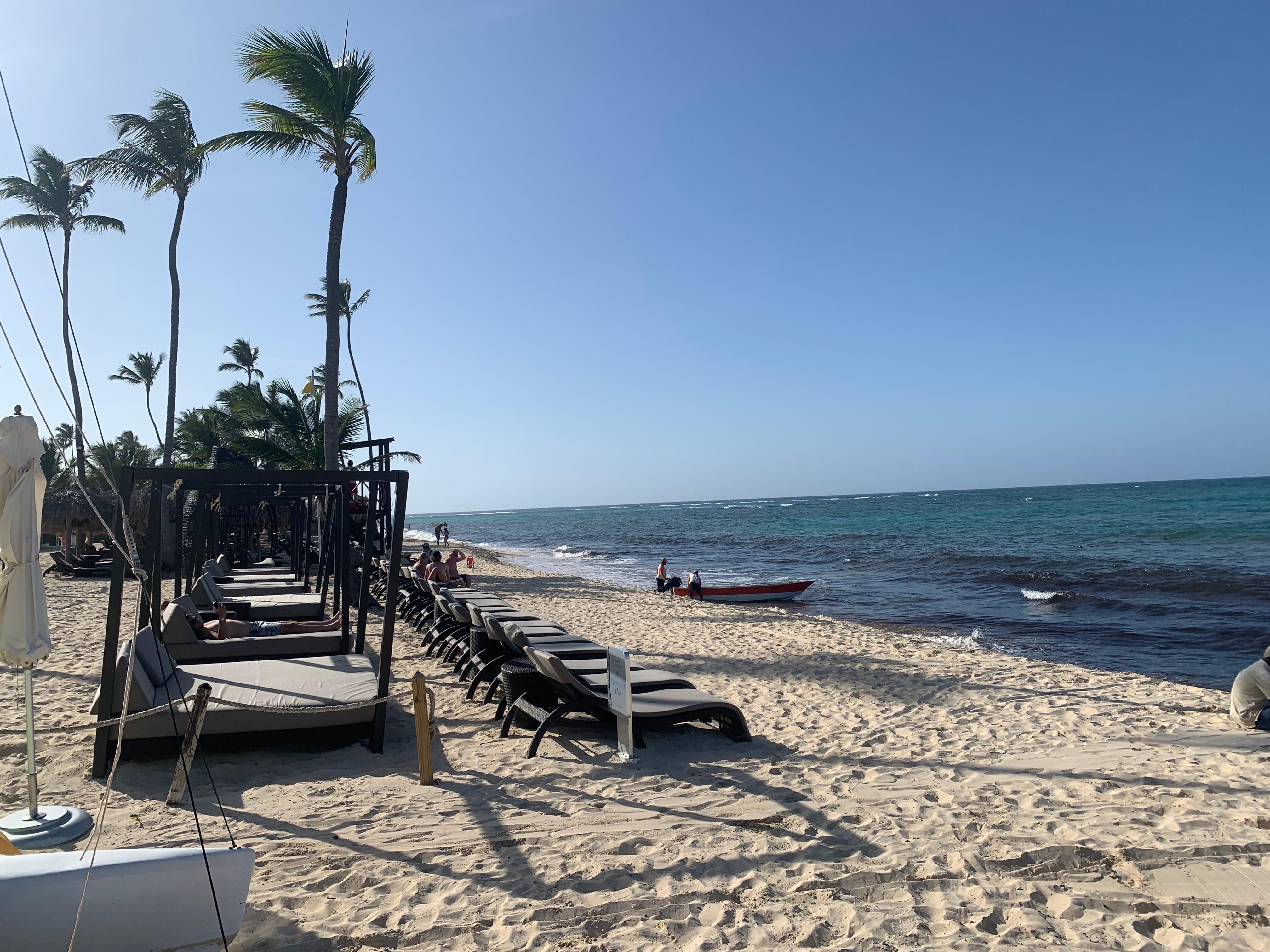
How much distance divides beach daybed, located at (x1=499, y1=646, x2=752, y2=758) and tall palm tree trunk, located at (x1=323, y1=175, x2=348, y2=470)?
1097 centimetres

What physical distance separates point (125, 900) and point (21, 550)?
171 cm

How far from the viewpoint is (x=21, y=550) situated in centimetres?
340

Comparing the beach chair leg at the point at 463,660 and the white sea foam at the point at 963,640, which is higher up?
the beach chair leg at the point at 463,660

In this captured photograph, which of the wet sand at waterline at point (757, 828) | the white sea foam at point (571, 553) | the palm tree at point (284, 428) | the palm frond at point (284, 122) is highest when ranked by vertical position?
the palm frond at point (284, 122)

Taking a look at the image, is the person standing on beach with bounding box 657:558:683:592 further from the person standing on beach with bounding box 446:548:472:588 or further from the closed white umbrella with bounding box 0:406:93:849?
the closed white umbrella with bounding box 0:406:93:849

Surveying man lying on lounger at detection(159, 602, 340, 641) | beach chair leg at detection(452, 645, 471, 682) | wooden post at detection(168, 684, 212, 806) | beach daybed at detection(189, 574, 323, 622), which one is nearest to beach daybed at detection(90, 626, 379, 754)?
wooden post at detection(168, 684, 212, 806)

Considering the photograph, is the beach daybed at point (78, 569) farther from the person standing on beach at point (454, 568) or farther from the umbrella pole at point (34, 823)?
the umbrella pole at point (34, 823)

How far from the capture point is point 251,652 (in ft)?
24.0

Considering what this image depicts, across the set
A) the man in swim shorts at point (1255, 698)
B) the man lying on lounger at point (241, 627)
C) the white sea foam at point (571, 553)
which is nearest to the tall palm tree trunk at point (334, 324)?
the man lying on lounger at point (241, 627)

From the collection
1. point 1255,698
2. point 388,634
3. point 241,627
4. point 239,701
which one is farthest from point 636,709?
point 1255,698

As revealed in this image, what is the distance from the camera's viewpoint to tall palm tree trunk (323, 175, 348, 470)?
15.4m

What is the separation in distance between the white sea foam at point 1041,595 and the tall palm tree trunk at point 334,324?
16.3m

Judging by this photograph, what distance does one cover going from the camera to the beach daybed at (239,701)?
4.88 m

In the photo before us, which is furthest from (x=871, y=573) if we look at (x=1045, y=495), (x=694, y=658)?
(x=1045, y=495)
